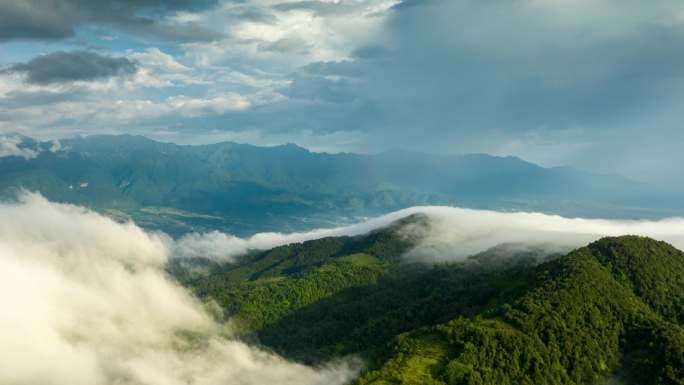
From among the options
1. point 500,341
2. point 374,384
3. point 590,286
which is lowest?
point 374,384

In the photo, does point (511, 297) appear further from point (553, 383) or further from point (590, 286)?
point (553, 383)

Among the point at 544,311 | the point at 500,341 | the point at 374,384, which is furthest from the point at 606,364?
the point at 374,384

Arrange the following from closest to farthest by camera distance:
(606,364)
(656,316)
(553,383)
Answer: (553,383) < (606,364) < (656,316)

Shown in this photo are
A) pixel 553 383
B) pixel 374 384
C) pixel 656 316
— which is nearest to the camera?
pixel 374 384

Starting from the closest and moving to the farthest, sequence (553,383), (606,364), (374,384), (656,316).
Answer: (374,384), (553,383), (606,364), (656,316)

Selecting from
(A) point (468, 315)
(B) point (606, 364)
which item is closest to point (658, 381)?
(B) point (606, 364)

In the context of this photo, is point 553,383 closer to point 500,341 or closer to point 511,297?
point 500,341

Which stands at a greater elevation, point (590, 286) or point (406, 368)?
point (590, 286)

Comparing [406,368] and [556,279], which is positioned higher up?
[556,279]

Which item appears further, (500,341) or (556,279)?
(556,279)
